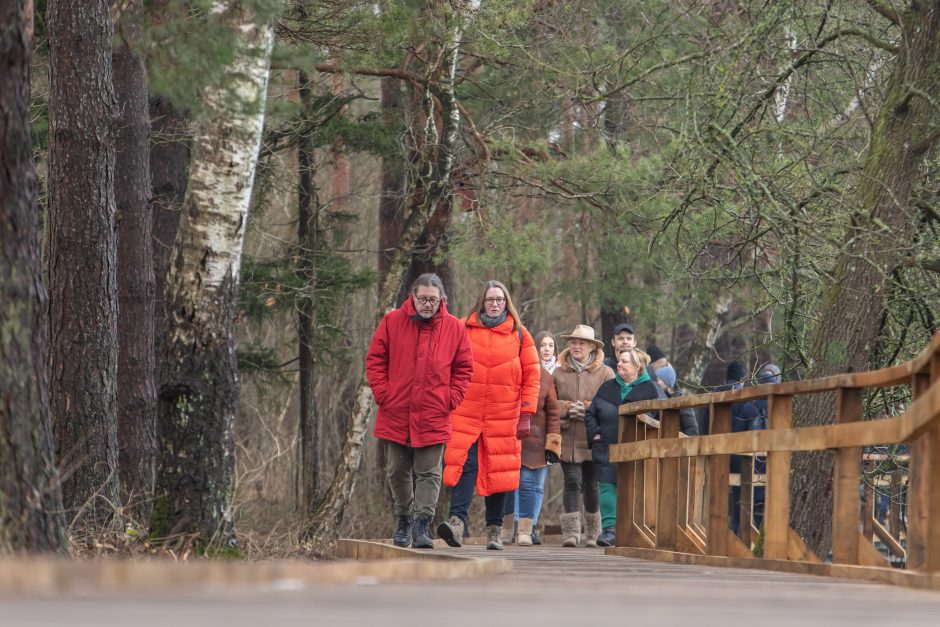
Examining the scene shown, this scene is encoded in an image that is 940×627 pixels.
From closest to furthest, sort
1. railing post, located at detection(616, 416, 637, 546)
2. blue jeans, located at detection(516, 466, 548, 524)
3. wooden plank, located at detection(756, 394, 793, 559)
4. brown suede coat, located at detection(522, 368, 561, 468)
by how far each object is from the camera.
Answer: wooden plank, located at detection(756, 394, 793, 559)
railing post, located at detection(616, 416, 637, 546)
brown suede coat, located at detection(522, 368, 561, 468)
blue jeans, located at detection(516, 466, 548, 524)

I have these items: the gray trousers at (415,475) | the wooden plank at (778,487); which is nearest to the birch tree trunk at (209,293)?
the gray trousers at (415,475)

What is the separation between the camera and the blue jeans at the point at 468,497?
41.3 feet

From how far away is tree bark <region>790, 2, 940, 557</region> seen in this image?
11.1m

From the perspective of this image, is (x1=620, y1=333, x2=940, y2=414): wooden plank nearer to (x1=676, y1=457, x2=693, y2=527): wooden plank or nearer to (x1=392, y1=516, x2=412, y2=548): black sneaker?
(x1=676, y1=457, x2=693, y2=527): wooden plank

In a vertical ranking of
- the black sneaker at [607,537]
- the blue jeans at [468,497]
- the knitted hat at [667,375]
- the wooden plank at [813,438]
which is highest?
the knitted hat at [667,375]

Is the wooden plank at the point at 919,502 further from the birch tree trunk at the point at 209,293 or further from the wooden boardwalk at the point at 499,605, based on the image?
the birch tree trunk at the point at 209,293

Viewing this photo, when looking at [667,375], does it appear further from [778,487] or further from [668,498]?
[778,487]

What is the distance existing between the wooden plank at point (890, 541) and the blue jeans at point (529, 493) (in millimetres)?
3559

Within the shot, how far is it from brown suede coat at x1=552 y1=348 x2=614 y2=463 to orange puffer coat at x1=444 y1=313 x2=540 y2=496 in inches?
71.0

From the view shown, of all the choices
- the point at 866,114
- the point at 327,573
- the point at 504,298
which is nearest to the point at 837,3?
the point at 866,114

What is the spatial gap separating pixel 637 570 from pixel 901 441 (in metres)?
1.83

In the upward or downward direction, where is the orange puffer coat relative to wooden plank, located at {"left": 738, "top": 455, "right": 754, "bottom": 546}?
upward

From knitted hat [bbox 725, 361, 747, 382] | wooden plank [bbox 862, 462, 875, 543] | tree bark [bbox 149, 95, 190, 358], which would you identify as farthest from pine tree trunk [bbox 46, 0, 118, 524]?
knitted hat [bbox 725, 361, 747, 382]

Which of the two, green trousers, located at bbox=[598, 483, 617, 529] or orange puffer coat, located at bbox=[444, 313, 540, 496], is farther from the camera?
green trousers, located at bbox=[598, 483, 617, 529]
